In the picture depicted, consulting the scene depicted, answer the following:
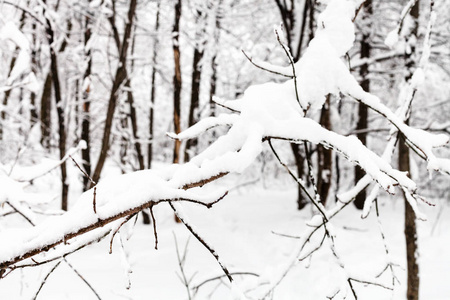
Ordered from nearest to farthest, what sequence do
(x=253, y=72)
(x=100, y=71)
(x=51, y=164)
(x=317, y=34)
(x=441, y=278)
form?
(x=317, y=34) → (x=51, y=164) → (x=441, y=278) → (x=253, y=72) → (x=100, y=71)

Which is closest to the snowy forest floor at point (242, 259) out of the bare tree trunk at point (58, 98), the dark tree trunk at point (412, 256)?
the dark tree trunk at point (412, 256)

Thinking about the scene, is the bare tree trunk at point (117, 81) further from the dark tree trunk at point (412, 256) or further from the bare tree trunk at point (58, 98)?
the dark tree trunk at point (412, 256)

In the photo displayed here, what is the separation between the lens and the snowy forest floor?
330cm

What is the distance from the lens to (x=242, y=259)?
4953 mm

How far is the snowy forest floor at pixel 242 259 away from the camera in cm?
330

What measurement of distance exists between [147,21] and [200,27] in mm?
3165

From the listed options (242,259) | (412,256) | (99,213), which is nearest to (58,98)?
(242,259)

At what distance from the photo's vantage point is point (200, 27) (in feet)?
27.8

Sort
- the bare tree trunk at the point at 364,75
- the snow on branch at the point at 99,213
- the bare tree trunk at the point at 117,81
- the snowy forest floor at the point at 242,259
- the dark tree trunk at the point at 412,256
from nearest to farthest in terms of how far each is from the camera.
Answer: the snow on branch at the point at 99,213 → the dark tree trunk at the point at 412,256 → the snowy forest floor at the point at 242,259 → the bare tree trunk at the point at 117,81 → the bare tree trunk at the point at 364,75

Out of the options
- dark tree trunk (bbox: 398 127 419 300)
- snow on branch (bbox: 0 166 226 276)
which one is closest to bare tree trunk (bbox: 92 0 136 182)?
dark tree trunk (bbox: 398 127 419 300)

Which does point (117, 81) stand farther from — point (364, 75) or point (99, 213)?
point (364, 75)

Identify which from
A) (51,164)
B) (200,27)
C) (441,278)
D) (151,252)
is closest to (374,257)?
(441,278)

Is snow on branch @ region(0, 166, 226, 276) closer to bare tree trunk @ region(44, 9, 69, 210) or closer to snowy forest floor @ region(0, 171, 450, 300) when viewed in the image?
snowy forest floor @ region(0, 171, 450, 300)

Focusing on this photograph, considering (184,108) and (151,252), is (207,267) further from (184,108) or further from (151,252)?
(184,108)
